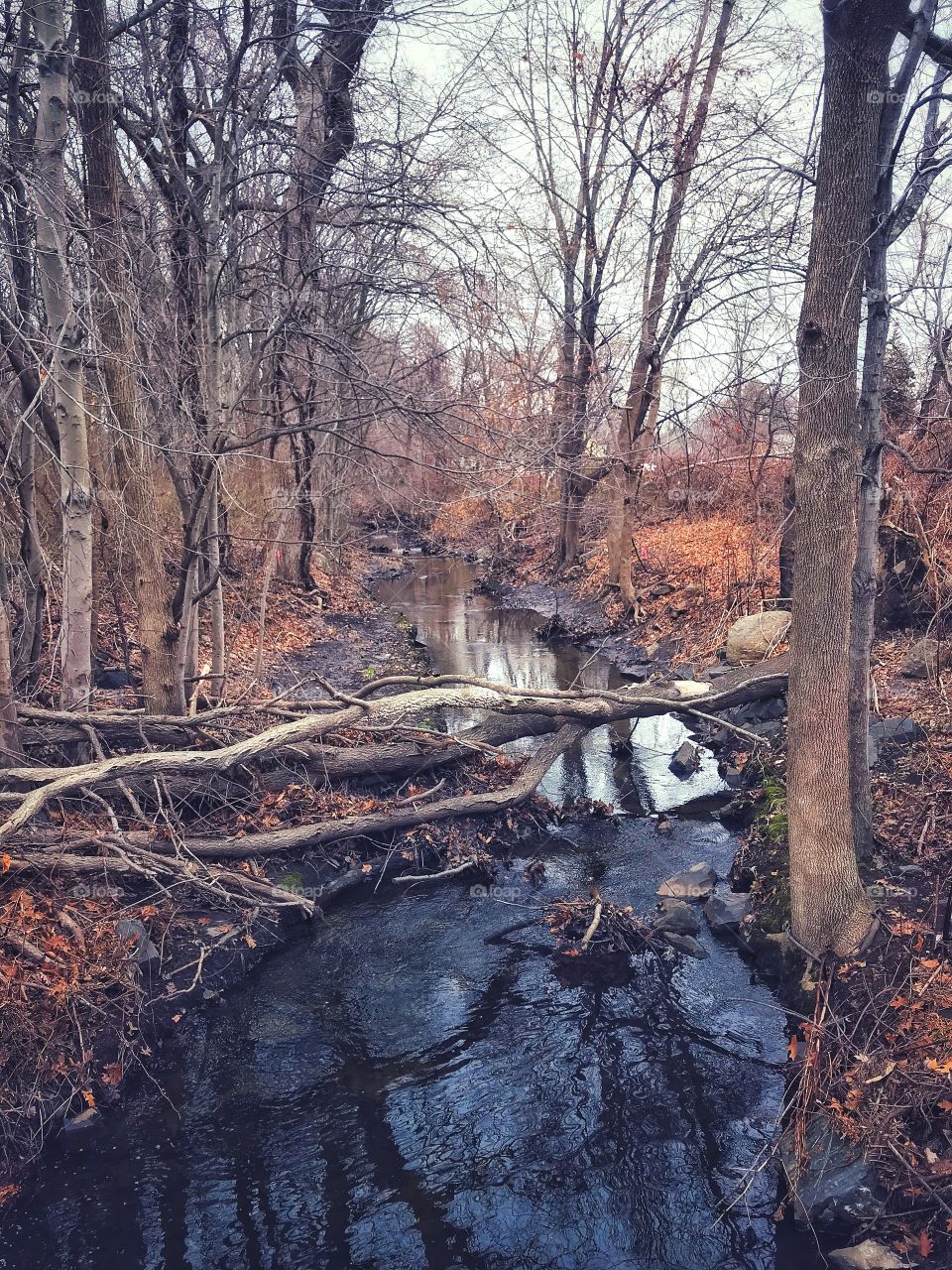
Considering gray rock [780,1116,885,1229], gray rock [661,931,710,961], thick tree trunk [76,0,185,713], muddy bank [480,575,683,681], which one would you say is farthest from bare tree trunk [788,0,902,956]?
muddy bank [480,575,683,681]

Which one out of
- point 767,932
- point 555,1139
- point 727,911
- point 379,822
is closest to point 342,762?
point 379,822

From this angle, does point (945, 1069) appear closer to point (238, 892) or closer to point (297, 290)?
point (238, 892)

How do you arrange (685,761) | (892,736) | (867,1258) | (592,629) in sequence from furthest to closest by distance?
(592,629) → (685,761) → (892,736) → (867,1258)

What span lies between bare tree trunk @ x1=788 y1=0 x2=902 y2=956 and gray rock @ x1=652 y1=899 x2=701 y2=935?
1.23 metres

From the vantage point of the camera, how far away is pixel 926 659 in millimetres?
9367

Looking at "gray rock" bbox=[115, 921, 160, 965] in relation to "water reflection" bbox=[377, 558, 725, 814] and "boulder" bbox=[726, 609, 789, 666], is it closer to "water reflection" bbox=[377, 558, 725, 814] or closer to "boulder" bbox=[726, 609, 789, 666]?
"water reflection" bbox=[377, 558, 725, 814]

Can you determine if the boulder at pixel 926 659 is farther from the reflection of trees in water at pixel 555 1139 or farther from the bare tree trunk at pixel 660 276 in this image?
the bare tree trunk at pixel 660 276

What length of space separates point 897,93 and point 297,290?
5.13 m

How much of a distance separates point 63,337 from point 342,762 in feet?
14.6

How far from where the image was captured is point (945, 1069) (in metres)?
4.29

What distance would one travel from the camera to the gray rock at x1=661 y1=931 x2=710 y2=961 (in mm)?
6707

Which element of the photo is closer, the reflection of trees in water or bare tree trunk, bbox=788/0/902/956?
the reflection of trees in water

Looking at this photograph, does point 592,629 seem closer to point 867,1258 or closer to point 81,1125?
point 81,1125

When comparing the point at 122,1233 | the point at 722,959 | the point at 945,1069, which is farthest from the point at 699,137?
the point at 122,1233
